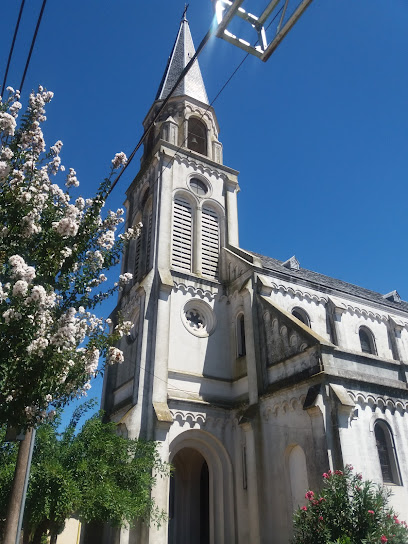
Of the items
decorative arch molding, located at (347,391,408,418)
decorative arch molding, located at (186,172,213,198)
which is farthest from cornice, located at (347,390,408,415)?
decorative arch molding, located at (186,172,213,198)

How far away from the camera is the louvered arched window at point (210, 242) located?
22.3 metres

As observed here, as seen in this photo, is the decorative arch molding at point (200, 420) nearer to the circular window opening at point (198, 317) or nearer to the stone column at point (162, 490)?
the stone column at point (162, 490)

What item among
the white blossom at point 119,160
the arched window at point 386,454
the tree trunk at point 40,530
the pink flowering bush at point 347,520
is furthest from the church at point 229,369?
the white blossom at point 119,160

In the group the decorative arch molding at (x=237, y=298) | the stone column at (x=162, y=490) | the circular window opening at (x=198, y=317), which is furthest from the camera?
the decorative arch molding at (x=237, y=298)

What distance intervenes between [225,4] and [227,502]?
55.2 feet

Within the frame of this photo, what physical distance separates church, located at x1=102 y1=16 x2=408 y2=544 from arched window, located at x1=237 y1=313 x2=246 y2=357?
0.08 m

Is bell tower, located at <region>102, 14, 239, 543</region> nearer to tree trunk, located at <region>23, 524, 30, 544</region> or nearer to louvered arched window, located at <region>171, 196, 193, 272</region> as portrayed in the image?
louvered arched window, located at <region>171, 196, 193, 272</region>

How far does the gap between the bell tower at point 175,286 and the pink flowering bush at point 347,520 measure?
6.34 m

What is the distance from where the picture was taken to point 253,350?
1820cm

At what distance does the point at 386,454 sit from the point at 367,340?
10186mm

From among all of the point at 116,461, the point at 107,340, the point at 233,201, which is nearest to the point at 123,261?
the point at 233,201

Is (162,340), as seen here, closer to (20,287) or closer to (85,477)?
(85,477)

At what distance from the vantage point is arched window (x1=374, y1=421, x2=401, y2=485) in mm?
13938

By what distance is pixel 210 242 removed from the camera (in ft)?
76.0
